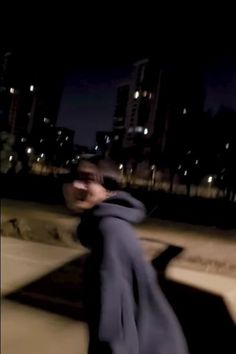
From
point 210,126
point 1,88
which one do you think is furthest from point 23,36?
point 210,126

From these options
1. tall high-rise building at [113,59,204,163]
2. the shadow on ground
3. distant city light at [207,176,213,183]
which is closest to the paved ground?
the shadow on ground

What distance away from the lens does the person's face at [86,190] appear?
3.45 ft

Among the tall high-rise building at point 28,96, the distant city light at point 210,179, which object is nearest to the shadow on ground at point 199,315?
the distant city light at point 210,179

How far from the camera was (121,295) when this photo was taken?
826 millimetres

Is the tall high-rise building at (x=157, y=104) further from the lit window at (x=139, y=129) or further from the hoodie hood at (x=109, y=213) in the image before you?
the hoodie hood at (x=109, y=213)

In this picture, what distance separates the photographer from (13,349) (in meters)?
1.88

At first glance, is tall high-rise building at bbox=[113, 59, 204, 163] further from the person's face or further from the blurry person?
the blurry person

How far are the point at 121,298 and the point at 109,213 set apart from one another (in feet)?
0.59

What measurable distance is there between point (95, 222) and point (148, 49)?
2.98 feet

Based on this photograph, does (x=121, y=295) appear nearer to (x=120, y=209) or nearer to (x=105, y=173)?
(x=120, y=209)

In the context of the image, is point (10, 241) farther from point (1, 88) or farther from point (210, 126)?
point (210, 126)

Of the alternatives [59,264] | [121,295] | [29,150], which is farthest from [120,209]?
[59,264]

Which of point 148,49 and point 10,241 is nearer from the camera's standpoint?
point 148,49

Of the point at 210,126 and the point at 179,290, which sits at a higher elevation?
the point at 210,126
